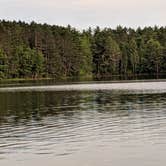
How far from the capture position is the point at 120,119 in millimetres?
37062

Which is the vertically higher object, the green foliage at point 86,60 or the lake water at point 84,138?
the green foliage at point 86,60

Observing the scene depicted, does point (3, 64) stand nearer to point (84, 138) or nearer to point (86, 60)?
point (86, 60)

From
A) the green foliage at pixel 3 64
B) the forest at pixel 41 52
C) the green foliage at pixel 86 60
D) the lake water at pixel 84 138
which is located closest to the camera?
the lake water at pixel 84 138

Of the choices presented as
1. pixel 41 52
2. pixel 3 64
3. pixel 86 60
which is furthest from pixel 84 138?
pixel 86 60

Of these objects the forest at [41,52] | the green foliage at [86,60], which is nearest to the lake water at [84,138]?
the forest at [41,52]

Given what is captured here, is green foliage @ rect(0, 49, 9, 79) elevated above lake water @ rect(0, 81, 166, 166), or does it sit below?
above

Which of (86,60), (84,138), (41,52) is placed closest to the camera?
(84,138)

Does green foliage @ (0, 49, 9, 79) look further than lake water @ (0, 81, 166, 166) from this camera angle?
Yes

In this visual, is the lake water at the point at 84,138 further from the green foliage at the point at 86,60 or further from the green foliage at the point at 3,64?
the green foliage at the point at 86,60

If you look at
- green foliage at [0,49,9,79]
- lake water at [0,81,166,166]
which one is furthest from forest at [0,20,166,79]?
lake water at [0,81,166,166]

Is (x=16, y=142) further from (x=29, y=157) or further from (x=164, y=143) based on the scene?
(x=164, y=143)

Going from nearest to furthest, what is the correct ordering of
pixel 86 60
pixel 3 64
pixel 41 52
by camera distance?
pixel 3 64 → pixel 41 52 → pixel 86 60

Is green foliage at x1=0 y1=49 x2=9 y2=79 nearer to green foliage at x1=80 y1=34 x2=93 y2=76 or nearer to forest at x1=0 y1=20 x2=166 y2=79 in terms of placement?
forest at x1=0 y1=20 x2=166 y2=79

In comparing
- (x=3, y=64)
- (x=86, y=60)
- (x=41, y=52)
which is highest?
(x=41, y=52)
